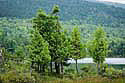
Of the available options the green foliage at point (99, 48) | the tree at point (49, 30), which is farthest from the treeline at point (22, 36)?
the green foliage at point (99, 48)

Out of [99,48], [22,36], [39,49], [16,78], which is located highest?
[22,36]

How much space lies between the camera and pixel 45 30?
2138 cm

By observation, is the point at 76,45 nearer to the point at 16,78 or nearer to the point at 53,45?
the point at 53,45

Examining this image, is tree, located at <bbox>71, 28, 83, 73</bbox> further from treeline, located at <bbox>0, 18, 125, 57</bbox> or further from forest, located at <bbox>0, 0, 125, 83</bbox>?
treeline, located at <bbox>0, 18, 125, 57</bbox>

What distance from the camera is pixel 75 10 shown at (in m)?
124

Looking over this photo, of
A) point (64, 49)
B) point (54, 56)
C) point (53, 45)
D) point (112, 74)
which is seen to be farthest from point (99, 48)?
point (53, 45)

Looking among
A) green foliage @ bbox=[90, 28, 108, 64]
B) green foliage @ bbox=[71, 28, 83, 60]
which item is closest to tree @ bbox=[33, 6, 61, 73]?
green foliage @ bbox=[71, 28, 83, 60]

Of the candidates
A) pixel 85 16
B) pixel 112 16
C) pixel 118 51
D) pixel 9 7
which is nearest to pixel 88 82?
pixel 118 51

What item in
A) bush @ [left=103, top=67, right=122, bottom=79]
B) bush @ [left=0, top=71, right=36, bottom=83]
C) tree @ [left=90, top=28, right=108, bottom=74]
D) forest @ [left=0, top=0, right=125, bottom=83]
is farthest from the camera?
tree @ [left=90, top=28, right=108, bottom=74]

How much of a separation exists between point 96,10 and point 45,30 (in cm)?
10821

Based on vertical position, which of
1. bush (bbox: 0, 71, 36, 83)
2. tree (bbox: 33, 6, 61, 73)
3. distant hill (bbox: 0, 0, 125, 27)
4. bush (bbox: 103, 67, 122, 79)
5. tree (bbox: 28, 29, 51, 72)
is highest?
distant hill (bbox: 0, 0, 125, 27)

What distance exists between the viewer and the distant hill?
342ft

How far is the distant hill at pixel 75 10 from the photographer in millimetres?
104125

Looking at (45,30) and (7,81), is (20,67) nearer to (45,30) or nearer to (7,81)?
(7,81)
